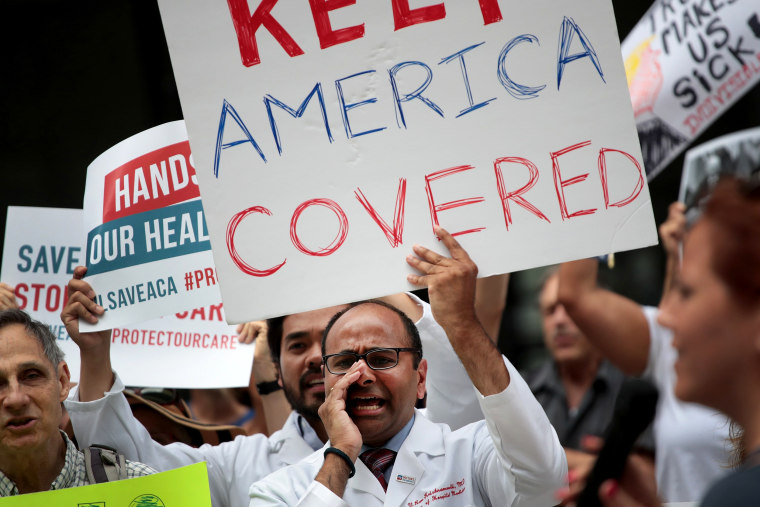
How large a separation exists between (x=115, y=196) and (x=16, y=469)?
79 centimetres

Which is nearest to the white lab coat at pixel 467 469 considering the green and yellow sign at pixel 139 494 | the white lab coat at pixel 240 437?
the green and yellow sign at pixel 139 494

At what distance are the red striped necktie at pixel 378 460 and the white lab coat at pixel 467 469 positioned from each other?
30 millimetres

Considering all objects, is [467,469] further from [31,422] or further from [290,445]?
[31,422]

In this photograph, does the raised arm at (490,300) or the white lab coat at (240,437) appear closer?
the white lab coat at (240,437)

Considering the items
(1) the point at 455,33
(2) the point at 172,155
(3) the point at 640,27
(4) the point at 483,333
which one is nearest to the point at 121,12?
(2) the point at 172,155

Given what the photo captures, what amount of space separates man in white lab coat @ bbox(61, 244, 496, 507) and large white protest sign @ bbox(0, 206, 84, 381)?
0.64 m

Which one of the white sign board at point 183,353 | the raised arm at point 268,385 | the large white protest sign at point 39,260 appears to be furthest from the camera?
the raised arm at point 268,385

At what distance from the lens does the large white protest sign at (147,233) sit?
2529 mm

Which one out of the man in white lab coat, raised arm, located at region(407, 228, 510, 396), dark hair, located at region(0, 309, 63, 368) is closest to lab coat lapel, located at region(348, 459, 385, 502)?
raised arm, located at region(407, 228, 510, 396)

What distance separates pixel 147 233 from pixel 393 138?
840 mm

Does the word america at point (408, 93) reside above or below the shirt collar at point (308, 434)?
above

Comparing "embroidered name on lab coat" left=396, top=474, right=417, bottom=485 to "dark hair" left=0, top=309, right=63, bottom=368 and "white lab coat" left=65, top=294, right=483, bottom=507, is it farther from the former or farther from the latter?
"dark hair" left=0, top=309, right=63, bottom=368

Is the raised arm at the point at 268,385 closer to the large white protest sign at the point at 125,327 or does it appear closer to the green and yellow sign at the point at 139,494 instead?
the large white protest sign at the point at 125,327

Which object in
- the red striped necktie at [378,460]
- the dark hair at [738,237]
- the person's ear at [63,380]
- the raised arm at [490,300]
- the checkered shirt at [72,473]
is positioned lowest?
the red striped necktie at [378,460]
